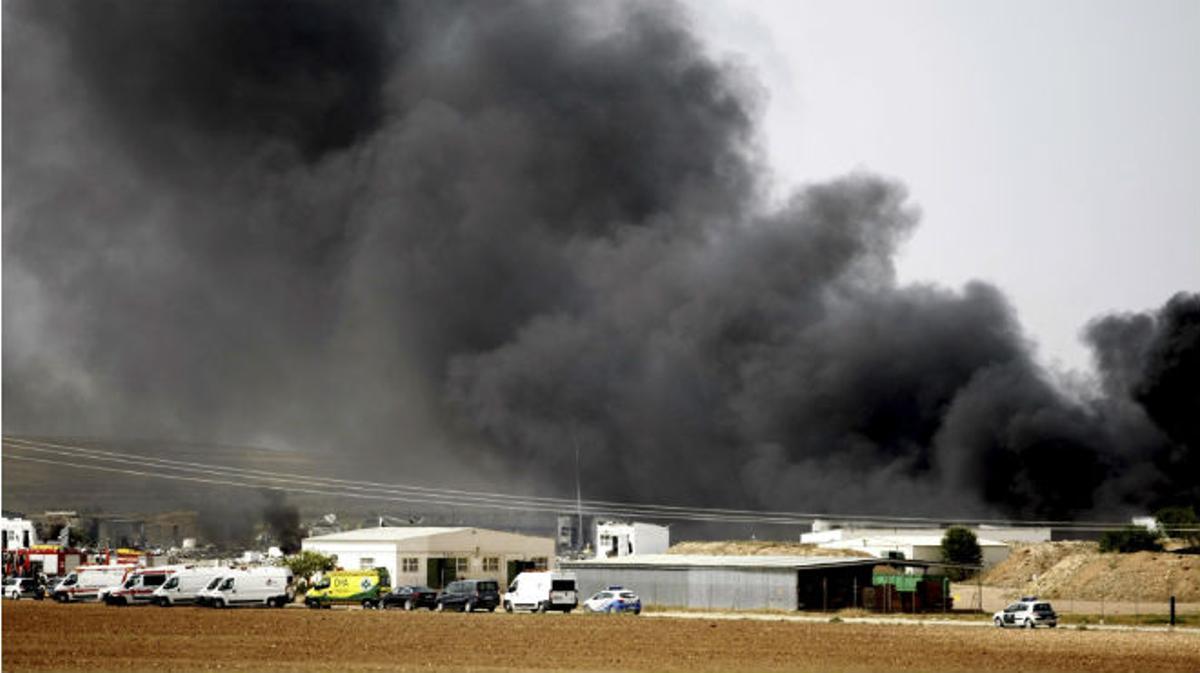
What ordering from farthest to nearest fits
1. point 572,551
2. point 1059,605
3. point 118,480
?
point 118,480 → point 572,551 → point 1059,605

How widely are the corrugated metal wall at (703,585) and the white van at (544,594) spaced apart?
23.8ft

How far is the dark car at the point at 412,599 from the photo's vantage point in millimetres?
64188

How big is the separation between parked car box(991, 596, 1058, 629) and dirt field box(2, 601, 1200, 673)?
2.48 meters

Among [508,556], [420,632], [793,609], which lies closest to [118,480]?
[508,556]

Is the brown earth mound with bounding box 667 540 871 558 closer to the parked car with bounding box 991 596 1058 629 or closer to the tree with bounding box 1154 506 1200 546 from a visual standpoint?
the tree with bounding box 1154 506 1200 546

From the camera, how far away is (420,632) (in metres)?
45.4

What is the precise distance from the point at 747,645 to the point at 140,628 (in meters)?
17.6

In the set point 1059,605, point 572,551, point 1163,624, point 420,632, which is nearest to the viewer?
point 420,632

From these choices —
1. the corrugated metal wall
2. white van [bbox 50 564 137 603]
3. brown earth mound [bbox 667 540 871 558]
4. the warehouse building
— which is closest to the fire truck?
white van [bbox 50 564 137 603]

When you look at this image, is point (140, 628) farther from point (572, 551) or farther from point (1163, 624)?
point (572, 551)

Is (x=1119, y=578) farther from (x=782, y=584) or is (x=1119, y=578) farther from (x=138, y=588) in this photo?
(x=138, y=588)

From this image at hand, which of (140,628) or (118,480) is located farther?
(118,480)

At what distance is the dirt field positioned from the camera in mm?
34156

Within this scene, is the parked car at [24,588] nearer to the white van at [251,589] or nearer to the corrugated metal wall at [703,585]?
the white van at [251,589]
